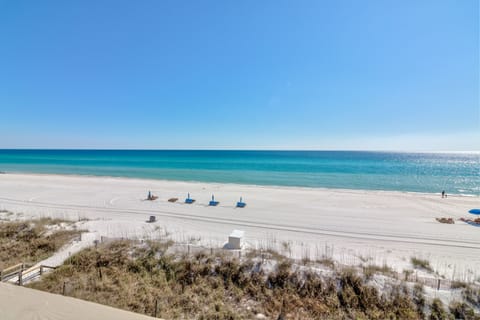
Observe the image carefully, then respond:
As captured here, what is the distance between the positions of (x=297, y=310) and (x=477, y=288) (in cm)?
538

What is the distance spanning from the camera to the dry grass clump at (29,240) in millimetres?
7809

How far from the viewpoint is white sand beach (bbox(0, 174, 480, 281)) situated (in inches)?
344

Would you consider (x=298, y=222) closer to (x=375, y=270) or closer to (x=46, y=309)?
(x=375, y=270)

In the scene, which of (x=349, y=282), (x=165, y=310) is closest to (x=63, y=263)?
(x=165, y=310)

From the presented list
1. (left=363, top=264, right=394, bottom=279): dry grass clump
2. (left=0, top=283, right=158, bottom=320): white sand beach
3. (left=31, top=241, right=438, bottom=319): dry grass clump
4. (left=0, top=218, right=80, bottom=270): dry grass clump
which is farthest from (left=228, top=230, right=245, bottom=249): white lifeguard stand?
(left=0, top=218, right=80, bottom=270): dry grass clump

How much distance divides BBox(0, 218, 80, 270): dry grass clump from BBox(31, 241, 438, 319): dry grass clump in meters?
1.94

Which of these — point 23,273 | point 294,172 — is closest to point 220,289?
point 23,273

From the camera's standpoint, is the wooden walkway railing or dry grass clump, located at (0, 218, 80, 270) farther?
dry grass clump, located at (0, 218, 80, 270)

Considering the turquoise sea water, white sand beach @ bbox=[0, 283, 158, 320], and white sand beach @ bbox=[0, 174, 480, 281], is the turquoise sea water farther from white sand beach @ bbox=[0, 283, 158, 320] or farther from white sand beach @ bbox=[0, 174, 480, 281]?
white sand beach @ bbox=[0, 283, 158, 320]

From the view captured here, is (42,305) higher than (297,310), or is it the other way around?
(42,305)

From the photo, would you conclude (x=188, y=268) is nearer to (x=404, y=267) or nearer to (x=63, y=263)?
(x=63, y=263)

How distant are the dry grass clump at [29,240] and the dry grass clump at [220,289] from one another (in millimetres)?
1940

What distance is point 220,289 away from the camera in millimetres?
6160

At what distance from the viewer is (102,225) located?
1101 centimetres
